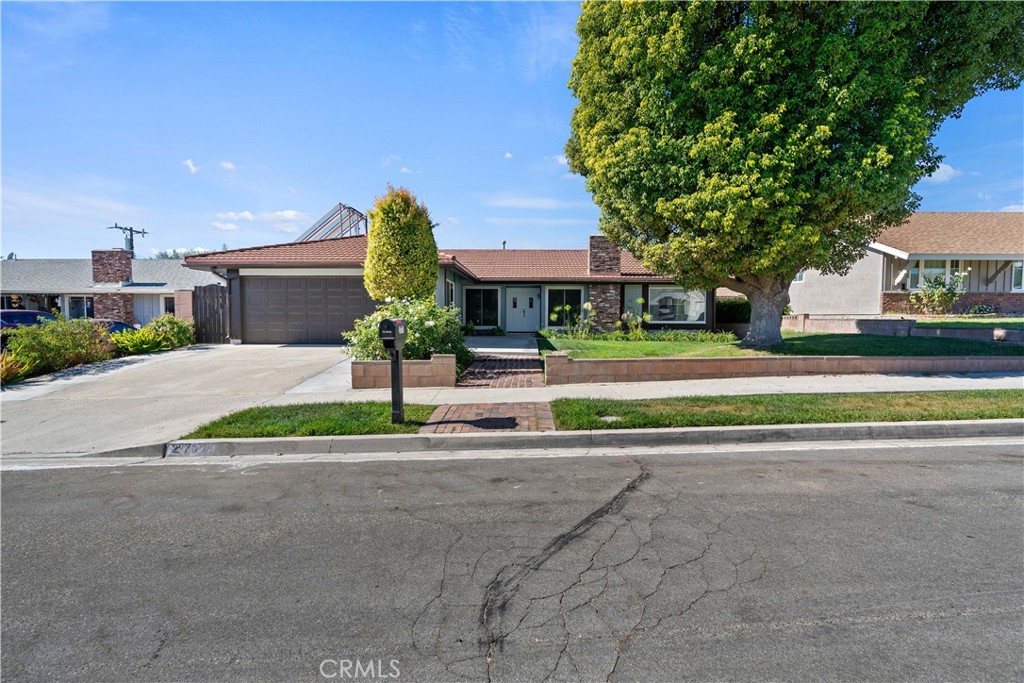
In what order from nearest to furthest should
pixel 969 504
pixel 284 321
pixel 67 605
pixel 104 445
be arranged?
pixel 67 605 < pixel 969 504 < pixel 104 445 < pixel 284 321

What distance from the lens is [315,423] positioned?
703 cm

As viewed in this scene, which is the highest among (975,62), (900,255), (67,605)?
(975,62)

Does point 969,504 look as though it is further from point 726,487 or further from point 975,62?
point 975,62

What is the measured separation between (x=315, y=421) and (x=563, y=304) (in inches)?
674

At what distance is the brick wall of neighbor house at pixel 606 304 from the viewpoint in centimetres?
2183

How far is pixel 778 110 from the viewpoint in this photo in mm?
10164

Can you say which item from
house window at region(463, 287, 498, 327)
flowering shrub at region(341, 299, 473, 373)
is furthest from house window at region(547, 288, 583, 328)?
flowering shrub at region(341, 299, 473, 373)

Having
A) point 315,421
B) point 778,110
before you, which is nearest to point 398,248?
point 315,421

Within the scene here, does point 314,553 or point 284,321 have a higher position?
point 284,321

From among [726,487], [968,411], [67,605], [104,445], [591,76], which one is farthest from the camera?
[591,76]

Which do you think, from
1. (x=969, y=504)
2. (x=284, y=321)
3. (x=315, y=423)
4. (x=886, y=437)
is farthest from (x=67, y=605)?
(x=284, y=321)

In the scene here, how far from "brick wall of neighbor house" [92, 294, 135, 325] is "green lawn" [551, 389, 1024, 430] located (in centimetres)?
3098

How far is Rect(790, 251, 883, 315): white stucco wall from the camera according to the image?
81.8ft

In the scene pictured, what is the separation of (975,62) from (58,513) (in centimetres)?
1626
